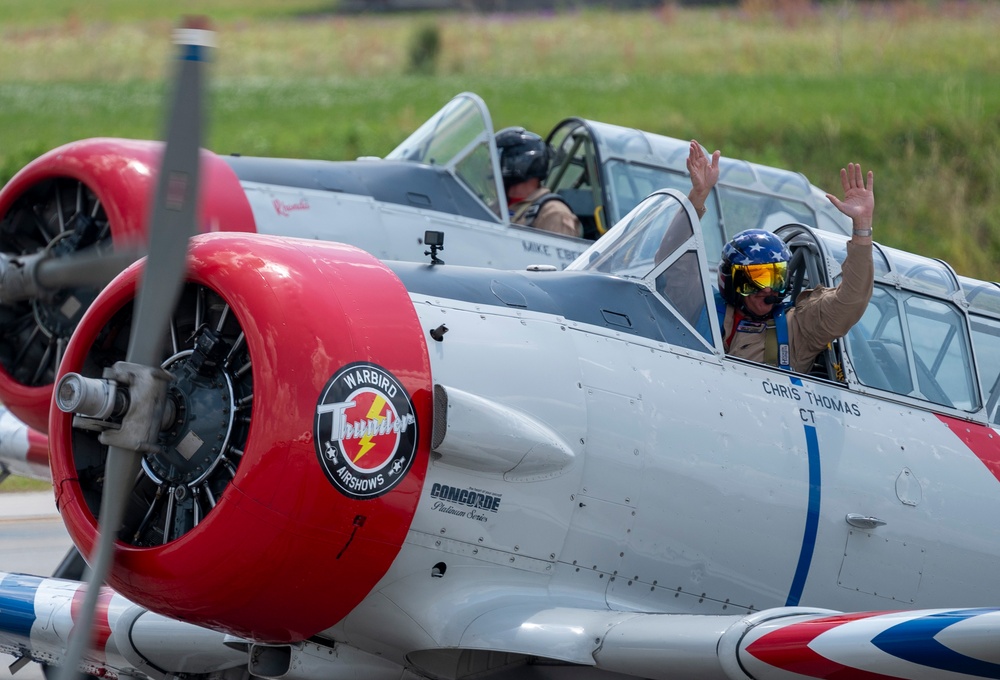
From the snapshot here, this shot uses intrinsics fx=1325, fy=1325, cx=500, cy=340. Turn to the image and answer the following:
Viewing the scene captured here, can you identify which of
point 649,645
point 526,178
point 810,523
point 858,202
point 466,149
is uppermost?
point 466,149

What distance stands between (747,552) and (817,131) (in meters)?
19.8

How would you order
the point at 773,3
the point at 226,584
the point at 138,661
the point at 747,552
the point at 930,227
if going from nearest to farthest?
the point at 226,584, the point at 747,552, the point at 138,661, the point at 930,227, the point at 773,3

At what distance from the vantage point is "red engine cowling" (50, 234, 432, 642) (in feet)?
16.0

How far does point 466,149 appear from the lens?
10.5 metres

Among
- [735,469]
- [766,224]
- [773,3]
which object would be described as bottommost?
[735,469]

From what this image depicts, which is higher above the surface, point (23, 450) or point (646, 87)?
point (646, 87)

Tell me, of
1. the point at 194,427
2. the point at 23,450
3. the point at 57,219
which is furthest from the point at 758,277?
the point at 23,450

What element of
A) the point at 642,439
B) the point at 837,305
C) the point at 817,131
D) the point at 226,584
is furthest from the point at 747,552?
the point at 817,131

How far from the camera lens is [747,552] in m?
6.01

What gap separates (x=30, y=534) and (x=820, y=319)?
8.12m

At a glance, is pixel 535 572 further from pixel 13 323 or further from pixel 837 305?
pixel 13 323

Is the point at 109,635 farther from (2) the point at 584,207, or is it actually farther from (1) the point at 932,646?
(2) the point at 584,207

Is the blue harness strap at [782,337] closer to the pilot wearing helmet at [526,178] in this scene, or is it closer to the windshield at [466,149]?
the pilot wearing helmet at [526,178]

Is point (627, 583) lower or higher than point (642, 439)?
lower
